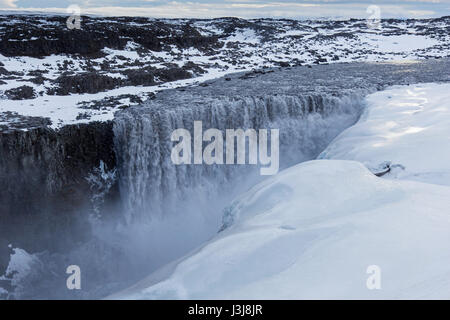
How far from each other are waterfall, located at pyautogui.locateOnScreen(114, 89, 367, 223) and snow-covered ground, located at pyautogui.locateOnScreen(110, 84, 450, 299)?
7449mm

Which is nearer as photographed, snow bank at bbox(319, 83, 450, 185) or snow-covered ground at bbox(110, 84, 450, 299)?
snow-covered ground at bbox(110, 84, 450, 299)

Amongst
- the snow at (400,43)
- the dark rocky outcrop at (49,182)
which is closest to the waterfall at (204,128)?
the dark rocky outcrop at (49,182)

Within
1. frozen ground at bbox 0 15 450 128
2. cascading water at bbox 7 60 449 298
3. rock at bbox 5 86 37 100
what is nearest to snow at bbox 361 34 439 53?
frozen ground at bbox 0 15 450 128

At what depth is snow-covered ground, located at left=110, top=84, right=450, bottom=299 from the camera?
4.84 m

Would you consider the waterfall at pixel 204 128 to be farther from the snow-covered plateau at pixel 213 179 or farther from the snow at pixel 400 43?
the snow at pixel 400 43

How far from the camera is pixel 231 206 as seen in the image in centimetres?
832

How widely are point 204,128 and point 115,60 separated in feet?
41.3

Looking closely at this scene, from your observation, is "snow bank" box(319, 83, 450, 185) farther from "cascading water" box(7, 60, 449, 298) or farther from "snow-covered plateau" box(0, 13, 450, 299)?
"cascading water" box(7, 60, 449, 298)

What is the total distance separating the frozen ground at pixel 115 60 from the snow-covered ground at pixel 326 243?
946cm

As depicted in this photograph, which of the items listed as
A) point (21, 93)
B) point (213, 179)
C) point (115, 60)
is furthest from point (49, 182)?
point (115, 60)

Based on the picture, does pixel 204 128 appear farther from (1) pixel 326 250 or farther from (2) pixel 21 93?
(1) pixel 326 250
